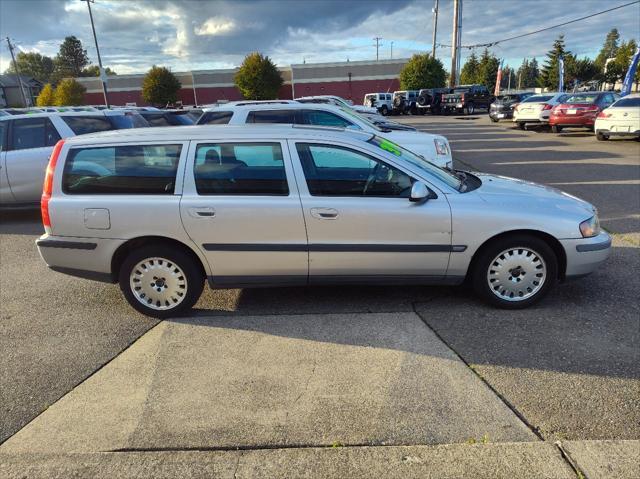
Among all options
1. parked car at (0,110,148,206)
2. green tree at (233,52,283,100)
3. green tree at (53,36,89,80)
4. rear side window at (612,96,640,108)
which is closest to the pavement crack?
parked car at (0,110,148,206)

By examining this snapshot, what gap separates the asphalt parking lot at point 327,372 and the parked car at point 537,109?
1707cm

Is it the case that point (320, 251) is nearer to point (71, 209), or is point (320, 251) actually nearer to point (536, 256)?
point (536, 256)

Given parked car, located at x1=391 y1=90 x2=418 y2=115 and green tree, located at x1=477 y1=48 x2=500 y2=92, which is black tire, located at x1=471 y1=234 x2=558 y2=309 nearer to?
parked car, located at x1=391 y1=90 x2=418 y2=115

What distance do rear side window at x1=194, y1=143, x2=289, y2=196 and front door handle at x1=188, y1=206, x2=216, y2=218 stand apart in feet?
0.46

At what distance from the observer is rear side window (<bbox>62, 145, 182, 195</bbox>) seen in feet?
13.3

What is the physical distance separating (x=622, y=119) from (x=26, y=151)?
1589 cm

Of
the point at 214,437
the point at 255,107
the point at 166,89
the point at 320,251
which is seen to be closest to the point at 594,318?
the point at 320,251

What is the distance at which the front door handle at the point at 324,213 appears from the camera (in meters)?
3.91

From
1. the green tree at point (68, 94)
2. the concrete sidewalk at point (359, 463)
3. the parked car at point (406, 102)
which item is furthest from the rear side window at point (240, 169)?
the green tree at point (68, 94)

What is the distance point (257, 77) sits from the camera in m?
54.4

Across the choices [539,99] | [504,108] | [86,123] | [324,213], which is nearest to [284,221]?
[324,213]

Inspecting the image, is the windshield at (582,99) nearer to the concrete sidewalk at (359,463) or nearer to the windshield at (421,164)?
the windshield at (421,164)

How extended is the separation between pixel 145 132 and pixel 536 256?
3.66 meters

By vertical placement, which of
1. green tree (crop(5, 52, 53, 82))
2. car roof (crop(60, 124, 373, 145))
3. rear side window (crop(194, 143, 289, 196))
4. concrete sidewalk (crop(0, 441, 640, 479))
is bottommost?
concrete sidewalk (crop(0, 441, 640, 479))
